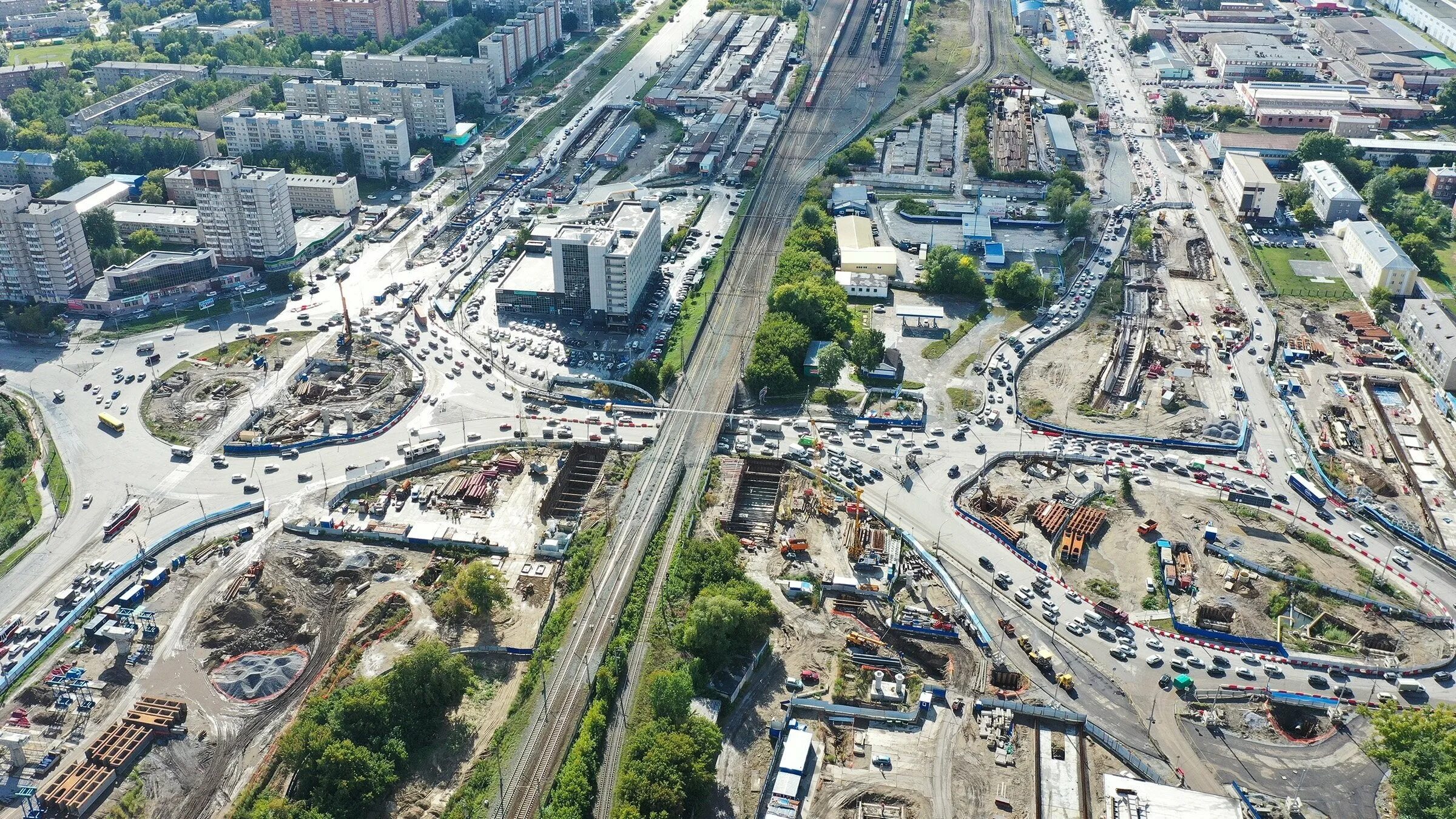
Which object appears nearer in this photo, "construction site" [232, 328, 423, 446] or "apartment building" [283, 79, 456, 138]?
"construction site" [232, 328, 423, 446]

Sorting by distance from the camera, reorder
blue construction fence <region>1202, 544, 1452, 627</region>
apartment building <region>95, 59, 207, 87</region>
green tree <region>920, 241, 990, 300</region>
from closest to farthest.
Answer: blue construction fence <region>1202, 544, 1452, 627</region>, green tree <region>920, 241, 990, 300</region>, apartment building <region>95, 59, 207, 87</region>

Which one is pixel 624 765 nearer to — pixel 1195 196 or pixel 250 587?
pixel 250 587

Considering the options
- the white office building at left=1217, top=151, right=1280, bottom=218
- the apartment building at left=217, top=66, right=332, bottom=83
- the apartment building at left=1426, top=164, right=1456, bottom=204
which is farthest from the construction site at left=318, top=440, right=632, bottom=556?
the apartment building at left=1426, top=164, right=1456, bottom=204

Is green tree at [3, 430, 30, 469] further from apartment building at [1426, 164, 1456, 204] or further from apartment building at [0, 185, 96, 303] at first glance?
apartment building at [1426, 164, 1456, 204]

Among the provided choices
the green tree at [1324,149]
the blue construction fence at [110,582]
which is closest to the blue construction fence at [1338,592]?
the blue construction fence at [110,582]

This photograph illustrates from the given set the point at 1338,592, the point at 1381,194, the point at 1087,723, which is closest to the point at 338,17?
the point at 1381,194

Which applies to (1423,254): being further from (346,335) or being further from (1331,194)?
(346,335)

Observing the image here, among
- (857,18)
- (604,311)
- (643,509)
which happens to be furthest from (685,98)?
(643,509)
